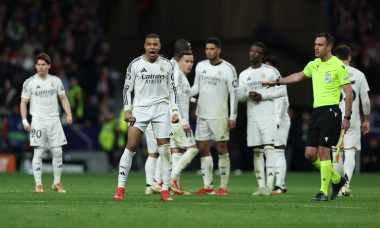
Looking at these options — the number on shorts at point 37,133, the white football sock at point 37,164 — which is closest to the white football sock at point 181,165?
the white football sock at point 37,164

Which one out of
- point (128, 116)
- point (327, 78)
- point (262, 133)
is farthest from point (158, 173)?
point (327, 78)

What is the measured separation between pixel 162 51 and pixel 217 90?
1692 centimetres

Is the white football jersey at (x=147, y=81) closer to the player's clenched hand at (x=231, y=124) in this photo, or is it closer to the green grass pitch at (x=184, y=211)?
the green grass pitch at (x=184, y=211)

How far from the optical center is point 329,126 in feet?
40.2

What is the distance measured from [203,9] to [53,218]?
2112cm

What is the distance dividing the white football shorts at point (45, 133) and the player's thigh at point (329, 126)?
17.1 ft

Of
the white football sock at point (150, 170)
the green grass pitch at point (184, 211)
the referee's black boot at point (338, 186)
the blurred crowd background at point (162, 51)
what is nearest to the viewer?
the green grass pitch at point (184, 211)

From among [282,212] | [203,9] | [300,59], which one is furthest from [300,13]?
[282,212]

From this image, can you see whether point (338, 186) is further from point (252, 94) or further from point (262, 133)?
point (252, 94)

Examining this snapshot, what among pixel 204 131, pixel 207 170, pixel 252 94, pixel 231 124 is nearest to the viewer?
pixel 231 124

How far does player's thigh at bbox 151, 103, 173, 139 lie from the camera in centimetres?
1240

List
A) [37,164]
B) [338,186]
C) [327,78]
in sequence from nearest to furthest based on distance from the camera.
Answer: [327,78] < [338,186] < [37,164]

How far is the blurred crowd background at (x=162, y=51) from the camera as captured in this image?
25.7 m

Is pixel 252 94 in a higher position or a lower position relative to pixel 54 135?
higher
